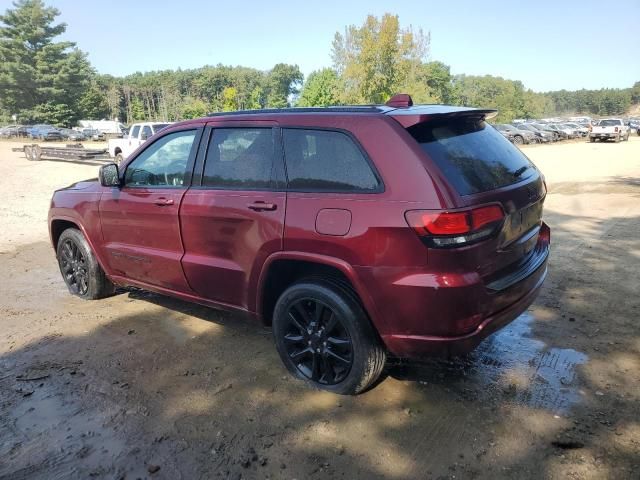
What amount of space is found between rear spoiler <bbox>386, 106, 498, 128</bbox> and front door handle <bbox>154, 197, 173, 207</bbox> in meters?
1.90

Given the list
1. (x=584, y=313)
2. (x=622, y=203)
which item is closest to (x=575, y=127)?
(x=622, y=203)

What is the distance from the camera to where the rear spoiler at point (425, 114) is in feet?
9.73

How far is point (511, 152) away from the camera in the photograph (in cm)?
352

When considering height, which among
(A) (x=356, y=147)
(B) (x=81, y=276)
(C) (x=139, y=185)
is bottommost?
(B) (x=81, y=276)

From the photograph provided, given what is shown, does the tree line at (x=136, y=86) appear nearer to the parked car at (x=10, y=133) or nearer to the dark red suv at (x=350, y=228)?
the parked car at (x=10, y=133)

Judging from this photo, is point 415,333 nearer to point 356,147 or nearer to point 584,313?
point 356,147

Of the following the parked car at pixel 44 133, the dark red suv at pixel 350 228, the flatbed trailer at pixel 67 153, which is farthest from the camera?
the parked car at pixel 44 133

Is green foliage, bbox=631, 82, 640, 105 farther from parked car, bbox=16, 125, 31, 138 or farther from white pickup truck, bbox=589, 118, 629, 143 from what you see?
parked car, bbox=16, 125, 31, 138

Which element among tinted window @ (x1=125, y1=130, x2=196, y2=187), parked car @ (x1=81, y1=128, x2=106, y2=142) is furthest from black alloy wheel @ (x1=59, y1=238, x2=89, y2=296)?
parked car @ (x1=81, y1=128, x2=106, y2=142)

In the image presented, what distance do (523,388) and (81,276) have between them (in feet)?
14.1

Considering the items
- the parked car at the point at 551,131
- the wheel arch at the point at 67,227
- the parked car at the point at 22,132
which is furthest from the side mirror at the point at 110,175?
the parked car at the point at 22,132

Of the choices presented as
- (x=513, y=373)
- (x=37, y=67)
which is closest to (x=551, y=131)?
(x=513, y=373)

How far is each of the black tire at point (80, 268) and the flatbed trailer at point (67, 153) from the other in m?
17.1

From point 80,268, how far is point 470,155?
161 inches
